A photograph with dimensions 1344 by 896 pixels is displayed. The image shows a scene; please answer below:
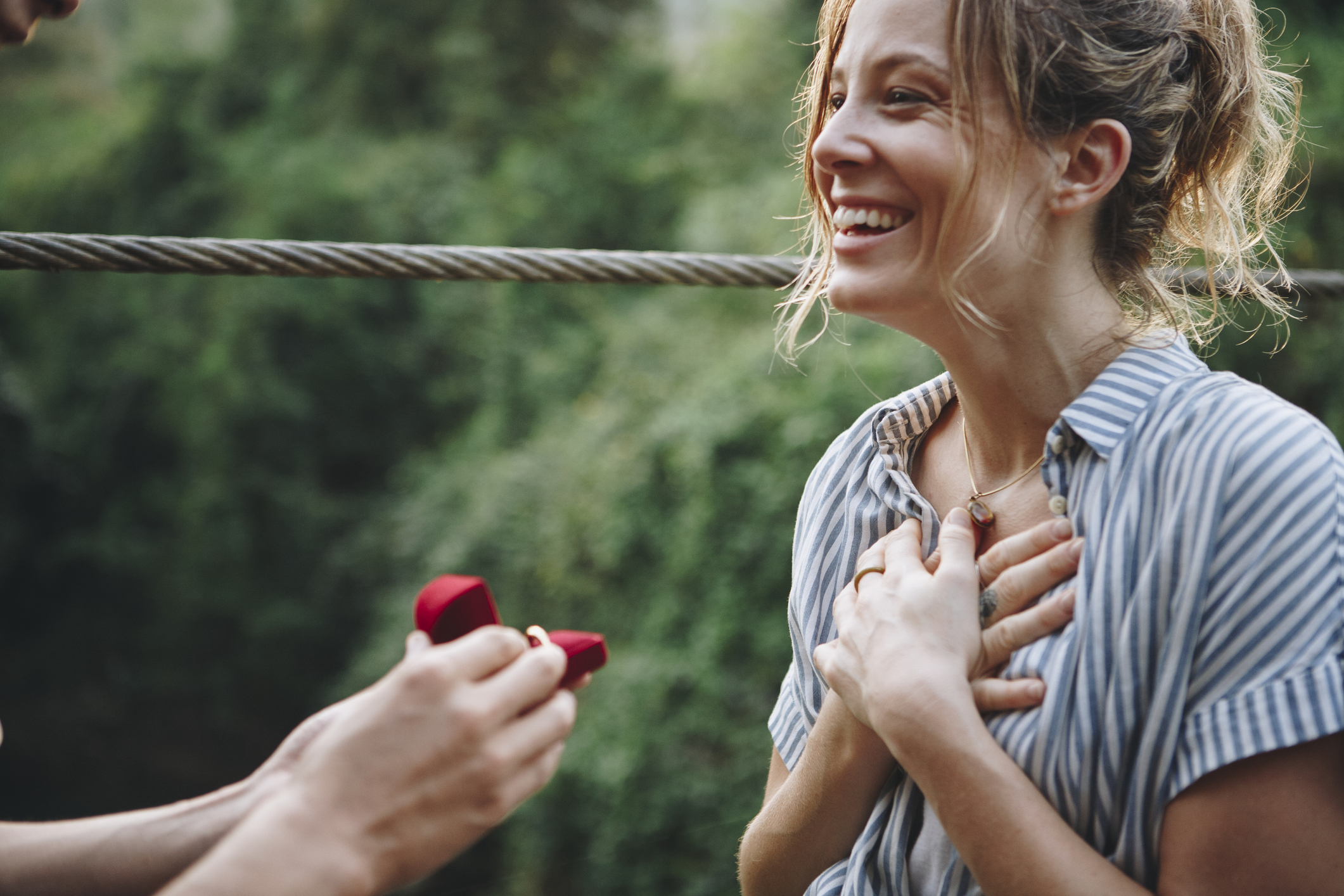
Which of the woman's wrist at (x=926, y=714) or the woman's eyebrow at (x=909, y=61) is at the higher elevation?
the woman's eyebrow at (x=909, y=61)

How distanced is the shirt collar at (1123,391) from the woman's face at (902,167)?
168mm

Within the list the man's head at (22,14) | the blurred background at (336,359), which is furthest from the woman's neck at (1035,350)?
the blurred background at (336,359)

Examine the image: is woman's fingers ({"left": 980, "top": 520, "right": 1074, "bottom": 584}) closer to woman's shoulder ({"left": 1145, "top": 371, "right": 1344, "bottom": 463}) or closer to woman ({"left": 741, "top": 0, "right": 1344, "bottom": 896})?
woman ({"left": 741, "top": 0, "right": 1344, "bottom": 896})

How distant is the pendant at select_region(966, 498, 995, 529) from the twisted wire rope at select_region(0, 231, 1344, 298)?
461 mm

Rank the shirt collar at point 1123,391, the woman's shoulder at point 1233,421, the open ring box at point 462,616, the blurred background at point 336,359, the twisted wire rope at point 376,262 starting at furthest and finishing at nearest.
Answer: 1. the blurred background at point 336,359
2. the twisted wire rope at point 376,262
3. the shirt collar at point 1123,391
4. the woman's shoulder at point 1233,421
5. the open ring box at point 462,616

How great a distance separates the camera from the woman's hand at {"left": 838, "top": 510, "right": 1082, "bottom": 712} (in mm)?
1030

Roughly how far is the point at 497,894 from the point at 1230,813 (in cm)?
877

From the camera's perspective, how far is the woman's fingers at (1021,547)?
108 cm

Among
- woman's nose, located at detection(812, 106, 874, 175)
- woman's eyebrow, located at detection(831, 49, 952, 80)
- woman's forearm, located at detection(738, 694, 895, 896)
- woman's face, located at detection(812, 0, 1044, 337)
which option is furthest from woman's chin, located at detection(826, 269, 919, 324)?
woman's forearm, located at detection(738, 694, 895, 896)

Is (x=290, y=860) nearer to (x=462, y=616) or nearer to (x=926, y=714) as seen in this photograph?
(x=462, y=616)

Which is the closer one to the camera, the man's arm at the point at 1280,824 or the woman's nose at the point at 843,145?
the man's arm at the point at 1280,824

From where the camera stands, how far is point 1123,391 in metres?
1.10

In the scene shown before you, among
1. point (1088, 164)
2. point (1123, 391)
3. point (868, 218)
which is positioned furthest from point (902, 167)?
point (1123, 391)

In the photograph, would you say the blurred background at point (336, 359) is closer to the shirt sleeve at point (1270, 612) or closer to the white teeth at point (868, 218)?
the white teeth at point (868, 218)
